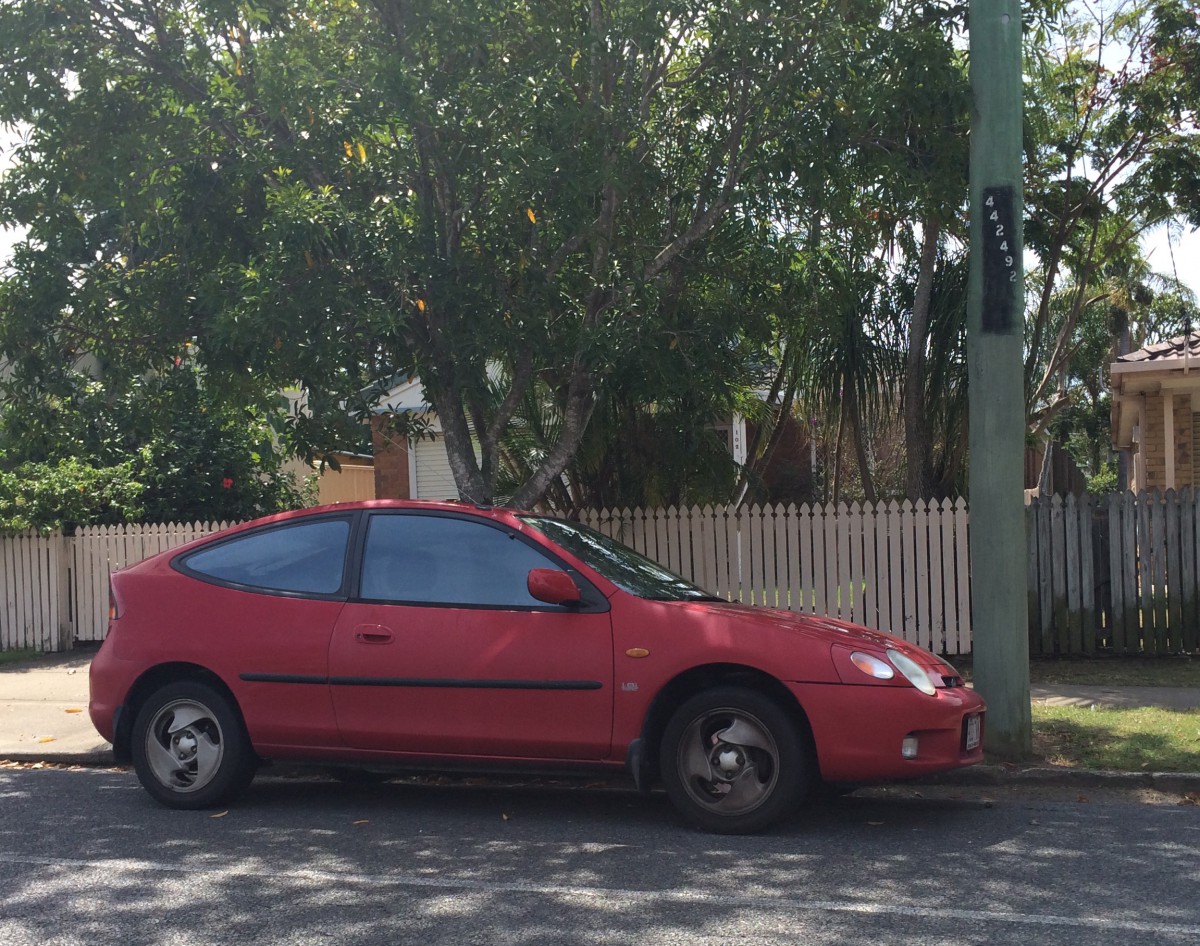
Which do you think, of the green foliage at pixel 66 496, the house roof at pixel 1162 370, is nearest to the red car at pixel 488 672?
the green foliage at pixel 66 496

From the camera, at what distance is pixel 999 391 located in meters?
7.69

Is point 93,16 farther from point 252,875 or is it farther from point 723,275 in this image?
point 252,875

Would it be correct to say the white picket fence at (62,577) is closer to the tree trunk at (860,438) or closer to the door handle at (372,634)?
the tree trunk at (860,438)

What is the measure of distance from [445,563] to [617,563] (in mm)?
944

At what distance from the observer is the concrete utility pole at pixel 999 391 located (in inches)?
303

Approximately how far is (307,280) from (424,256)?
0.83 m

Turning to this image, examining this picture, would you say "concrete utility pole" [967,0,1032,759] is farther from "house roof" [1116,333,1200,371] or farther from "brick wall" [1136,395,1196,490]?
"brick wall" [1136,395,1196,490]

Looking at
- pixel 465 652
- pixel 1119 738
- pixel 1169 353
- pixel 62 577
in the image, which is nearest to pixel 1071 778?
pixel 1119 738

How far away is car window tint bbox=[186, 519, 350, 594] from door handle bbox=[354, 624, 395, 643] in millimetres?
→ 319

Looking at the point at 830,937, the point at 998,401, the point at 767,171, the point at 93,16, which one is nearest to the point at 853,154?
the point at 767,171

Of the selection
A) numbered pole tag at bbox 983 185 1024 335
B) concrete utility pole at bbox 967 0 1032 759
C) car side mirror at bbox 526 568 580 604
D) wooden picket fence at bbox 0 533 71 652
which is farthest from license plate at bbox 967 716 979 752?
wooden picket fence at bbox 0 533 71 652

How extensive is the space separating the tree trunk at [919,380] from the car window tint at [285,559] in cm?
746

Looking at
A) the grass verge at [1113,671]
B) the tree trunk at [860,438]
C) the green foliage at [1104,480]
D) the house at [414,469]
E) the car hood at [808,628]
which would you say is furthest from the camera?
the green foliage at [1104,480]

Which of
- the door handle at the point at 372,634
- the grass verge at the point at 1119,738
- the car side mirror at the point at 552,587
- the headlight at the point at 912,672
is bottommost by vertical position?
the grass verge at the point at 1119,738
